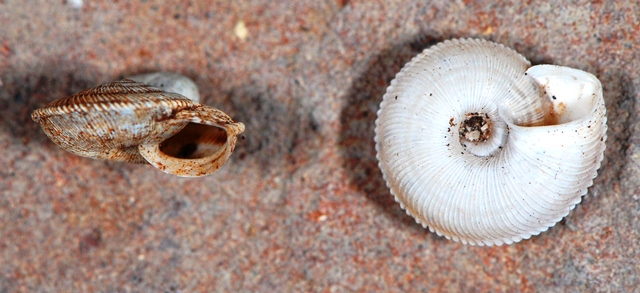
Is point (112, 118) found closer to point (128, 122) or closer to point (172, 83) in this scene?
point (128, 122)

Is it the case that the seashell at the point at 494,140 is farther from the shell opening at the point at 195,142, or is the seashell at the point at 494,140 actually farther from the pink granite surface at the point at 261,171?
the shell opening at the point at 195,142

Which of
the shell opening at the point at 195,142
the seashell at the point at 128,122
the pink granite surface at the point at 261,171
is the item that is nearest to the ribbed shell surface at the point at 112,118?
the seashell at the point at 128,122

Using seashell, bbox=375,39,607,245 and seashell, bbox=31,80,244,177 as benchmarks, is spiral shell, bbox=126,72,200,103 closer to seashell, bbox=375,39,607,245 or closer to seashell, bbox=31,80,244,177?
seashell, bbox=31,80,244,177

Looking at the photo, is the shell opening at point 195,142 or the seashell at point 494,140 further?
the shell opening at point 195,142

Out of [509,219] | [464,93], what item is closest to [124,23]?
[464,93]

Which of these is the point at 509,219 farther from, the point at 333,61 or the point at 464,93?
the point at 333,61

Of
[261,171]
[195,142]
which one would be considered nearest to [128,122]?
Answer: [195,142]
